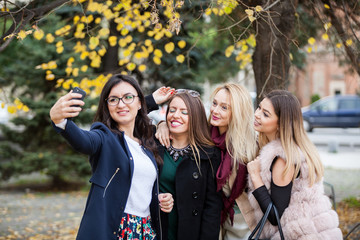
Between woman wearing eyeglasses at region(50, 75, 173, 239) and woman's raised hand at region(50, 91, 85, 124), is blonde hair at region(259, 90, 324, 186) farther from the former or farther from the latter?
woman's raised hand at region(50, 91, 85, 124)

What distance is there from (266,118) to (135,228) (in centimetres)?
125

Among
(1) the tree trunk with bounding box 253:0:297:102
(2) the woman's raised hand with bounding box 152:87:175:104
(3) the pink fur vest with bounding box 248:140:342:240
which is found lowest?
(3) the pink fur vest with bounding box 248:140:342:240

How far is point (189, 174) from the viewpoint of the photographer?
3182 mm

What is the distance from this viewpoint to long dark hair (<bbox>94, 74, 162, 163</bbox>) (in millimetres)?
2918

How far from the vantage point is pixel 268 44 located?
5.31 metres

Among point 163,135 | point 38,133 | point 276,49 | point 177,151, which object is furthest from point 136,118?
point 38,133

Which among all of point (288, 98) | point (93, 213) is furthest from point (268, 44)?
point (93, 213)

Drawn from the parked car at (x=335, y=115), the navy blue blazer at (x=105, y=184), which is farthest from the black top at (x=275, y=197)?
the parked car at (x=335, y=115)

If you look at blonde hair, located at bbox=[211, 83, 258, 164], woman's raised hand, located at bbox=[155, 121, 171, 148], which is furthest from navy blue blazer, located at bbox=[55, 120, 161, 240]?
blonde hair, located at bbox=[211, 83, 258, 164]

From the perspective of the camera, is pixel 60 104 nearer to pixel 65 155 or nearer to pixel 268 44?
pixel 268 44

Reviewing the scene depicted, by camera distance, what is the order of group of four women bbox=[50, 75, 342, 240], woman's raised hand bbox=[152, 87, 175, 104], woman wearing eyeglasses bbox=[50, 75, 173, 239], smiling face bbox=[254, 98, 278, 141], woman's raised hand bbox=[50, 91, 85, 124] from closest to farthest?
woman's raised hand bbox=[50, 91, 85, 124] < woman wearing eyeglasses bbox=[50, 75, 173, 239] < group of four women bbox=[50, 75, 342, 240] < smiling face bbox=[254, 98, 278, 141] < woman's raised hand bbox=[152, 87, 175, 104]

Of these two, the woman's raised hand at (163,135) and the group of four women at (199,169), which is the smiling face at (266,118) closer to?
the group of four women at (199,169)

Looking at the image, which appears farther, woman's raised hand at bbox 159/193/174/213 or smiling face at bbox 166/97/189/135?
smiling face at bbox 166/97/189/135

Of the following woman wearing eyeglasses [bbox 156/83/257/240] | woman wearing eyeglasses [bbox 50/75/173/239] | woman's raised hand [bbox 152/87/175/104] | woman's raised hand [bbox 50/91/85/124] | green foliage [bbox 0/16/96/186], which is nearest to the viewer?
woman's raised hand [bbox 50/91/85/124]
